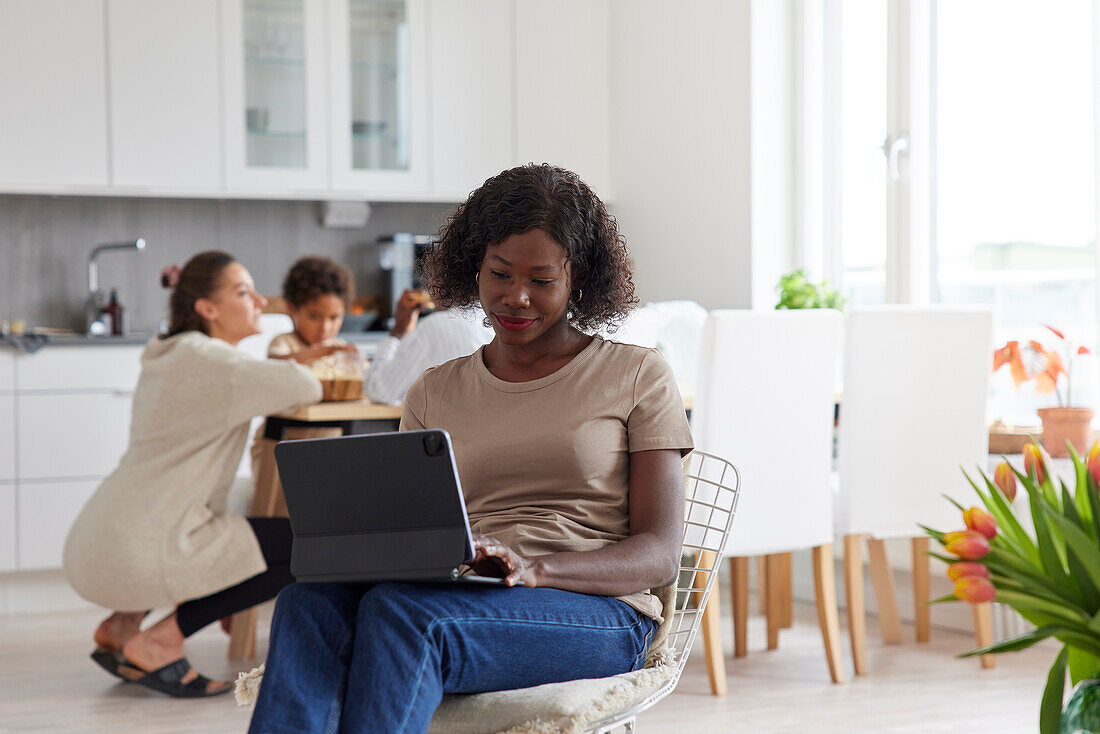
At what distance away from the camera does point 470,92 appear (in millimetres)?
5191

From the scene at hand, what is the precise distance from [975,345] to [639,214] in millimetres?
2203

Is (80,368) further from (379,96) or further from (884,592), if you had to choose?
(884,592)

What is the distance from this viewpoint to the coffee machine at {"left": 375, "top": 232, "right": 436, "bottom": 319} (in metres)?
5.24

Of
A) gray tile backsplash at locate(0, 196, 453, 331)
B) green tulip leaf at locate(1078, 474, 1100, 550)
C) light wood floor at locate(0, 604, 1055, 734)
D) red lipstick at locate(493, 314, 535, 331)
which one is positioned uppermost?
gray tile backsplash at locate(0, 196, 453, 331)

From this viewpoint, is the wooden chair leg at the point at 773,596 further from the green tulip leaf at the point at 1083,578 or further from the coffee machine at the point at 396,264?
the green tulip leaf at the point at 1083,578

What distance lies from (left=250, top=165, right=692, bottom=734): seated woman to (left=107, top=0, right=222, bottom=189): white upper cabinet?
3232 millimetres

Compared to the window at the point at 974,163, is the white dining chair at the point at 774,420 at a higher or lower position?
lower

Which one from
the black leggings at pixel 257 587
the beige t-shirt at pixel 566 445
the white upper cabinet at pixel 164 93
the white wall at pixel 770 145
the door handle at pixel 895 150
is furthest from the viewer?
the white upper cabinet at pixel 164 93

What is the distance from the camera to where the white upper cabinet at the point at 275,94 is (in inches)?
191

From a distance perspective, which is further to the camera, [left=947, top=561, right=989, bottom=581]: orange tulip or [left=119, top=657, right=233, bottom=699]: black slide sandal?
[left=119, top=657, right=233, bottom=699]: black slide sandal

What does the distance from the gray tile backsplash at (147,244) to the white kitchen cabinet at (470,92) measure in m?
0.24

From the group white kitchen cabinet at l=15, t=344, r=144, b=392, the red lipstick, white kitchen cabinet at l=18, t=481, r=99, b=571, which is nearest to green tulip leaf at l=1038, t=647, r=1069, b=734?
the red lipstick

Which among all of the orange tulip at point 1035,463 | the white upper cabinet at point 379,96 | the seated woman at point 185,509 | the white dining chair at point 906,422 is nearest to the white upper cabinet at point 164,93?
the white upper cabinet at point 379,96

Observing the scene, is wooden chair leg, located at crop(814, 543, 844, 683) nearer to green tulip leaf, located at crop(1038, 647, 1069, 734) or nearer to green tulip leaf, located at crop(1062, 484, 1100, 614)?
green tulip leaf, located at crop(1038, 647, 1069, 734)
